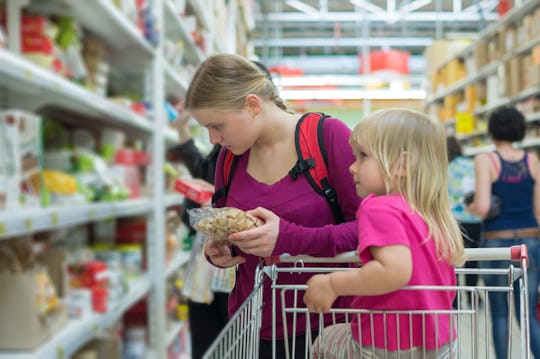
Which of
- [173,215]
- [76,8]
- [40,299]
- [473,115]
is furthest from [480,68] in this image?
[40,299]

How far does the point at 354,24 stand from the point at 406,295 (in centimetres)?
1318

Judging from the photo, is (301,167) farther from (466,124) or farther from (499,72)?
(466,124)

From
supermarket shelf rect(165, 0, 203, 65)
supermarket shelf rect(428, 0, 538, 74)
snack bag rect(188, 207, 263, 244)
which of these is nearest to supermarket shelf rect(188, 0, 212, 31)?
supermarket shelf rect(165, 0, 203, 65)

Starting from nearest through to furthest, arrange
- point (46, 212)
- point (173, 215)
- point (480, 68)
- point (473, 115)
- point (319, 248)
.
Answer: point (319, 248), point (46, 212), point (173, 215), point (480, 68), point (473, 115)

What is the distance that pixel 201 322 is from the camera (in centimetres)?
258

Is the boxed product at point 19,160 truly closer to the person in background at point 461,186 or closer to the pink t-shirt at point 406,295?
the pink t-shirt at point 406,295

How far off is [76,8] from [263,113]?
56.7 inches

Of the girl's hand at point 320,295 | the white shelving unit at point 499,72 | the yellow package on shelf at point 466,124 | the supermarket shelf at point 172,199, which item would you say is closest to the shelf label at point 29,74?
the girl's hand at point 320,295

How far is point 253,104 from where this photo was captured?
4.93 ft

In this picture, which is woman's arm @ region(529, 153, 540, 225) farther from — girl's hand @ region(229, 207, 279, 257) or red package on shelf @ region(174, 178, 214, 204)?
girl's hand @ region(229, 207, 279, 257)

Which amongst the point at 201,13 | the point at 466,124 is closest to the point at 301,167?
the point at 201,13

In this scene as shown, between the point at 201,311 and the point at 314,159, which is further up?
the point at 314,159

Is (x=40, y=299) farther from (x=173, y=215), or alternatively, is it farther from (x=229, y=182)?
(x=173, y=215)

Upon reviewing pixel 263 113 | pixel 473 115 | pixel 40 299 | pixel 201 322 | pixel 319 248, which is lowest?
pixel 201 322
